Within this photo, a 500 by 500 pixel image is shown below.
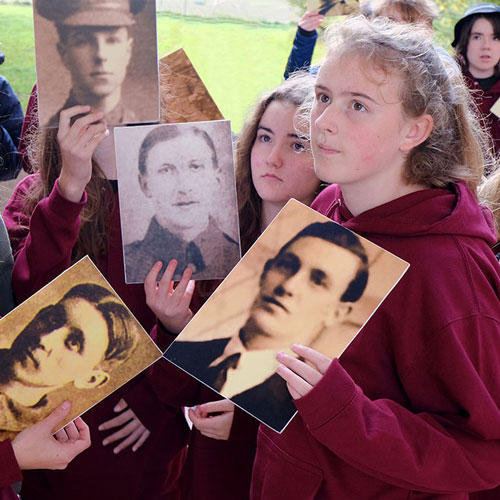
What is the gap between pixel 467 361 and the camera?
1166 millimetres

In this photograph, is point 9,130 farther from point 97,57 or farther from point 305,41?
point 97,57

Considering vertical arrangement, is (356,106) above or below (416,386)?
above

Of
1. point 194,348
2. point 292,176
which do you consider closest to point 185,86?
point 292,176

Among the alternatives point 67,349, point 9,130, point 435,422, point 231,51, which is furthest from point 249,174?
point 231,51

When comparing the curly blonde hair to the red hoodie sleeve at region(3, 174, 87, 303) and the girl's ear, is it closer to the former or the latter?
the girl's ear

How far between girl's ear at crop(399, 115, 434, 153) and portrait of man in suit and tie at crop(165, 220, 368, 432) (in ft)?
0.72

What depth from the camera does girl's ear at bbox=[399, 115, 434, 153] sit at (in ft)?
4.32

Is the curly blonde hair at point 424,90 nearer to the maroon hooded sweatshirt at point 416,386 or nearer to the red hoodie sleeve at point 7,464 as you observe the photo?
the maroon hooded sweatshirt at point 416,386

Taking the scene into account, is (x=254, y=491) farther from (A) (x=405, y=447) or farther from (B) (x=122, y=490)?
(B) (x=122, y=490)

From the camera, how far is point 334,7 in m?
2.98

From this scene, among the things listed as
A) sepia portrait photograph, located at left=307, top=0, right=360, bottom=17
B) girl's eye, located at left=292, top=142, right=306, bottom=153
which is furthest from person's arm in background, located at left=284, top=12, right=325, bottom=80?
girl's eye, located at left=292, top=142, right=306, bottom=153

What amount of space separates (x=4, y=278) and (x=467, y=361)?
1061mm

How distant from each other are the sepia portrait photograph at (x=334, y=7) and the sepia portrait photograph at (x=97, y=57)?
5.48 ft

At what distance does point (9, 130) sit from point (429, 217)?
2.28 m
